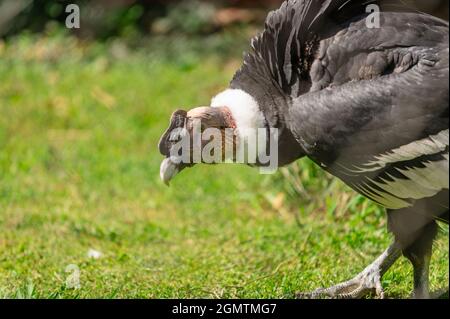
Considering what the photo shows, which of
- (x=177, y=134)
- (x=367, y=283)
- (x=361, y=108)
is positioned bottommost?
(x=367, y=283)

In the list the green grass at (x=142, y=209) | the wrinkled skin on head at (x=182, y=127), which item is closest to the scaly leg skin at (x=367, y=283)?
the green grass at (x=142, y=209)

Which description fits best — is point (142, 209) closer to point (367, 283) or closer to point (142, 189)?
point (142, 189)

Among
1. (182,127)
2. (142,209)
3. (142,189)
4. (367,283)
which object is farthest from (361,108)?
(142,189)

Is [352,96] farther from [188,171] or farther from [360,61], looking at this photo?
[188,171]

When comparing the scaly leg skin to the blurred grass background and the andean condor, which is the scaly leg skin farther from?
the blurred grass background

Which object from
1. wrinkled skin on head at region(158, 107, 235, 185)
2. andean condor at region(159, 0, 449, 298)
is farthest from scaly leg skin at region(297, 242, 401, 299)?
wrinkled skin on head at region(158, 107, 235, 185)

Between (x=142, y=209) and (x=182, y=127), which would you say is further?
(x=142, y=209)

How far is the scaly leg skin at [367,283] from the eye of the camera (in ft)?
16.9

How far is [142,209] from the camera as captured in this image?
7.17 metres

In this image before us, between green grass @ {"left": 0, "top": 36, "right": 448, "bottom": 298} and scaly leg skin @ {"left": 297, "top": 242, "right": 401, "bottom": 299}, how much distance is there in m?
0.12

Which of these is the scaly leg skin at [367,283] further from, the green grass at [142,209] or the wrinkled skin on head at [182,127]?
the wrinkled skin on head at [182,127]

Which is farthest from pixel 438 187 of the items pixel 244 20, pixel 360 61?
pixel 244 20

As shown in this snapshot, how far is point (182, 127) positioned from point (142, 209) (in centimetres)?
222

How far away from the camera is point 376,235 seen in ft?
19.2
